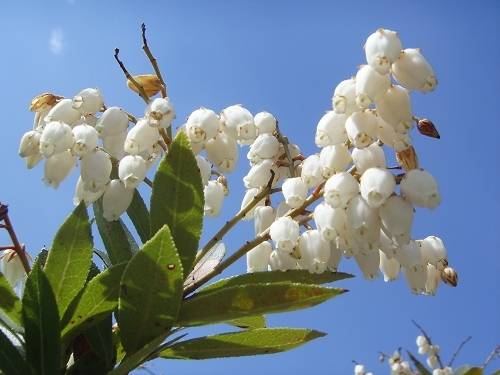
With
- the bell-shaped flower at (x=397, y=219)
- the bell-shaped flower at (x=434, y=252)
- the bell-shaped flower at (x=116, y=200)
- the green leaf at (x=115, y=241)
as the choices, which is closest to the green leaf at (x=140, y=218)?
the green leaf at (x=115, y=241)

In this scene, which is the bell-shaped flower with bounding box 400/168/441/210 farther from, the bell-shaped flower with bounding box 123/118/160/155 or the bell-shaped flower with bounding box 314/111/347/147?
the bell-shaped flower with bounding box 123/118/160/155

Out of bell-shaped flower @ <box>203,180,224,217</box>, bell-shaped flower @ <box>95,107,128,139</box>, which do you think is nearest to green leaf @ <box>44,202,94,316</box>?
bell-shaped flower @ <box>95,107,128,139</box>

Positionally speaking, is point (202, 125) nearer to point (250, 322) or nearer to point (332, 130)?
point (332, 130)

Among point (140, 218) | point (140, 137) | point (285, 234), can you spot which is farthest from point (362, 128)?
point (140, 218)

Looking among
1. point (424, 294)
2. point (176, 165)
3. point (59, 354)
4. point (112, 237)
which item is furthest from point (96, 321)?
point (424, 294)

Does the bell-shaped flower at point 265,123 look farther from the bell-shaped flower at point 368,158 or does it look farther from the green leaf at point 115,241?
the green leaf at point 115,241

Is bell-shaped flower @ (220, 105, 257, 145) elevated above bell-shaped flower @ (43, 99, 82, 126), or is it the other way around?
bell-shaped flower @ (43, 99, 82, 126)
